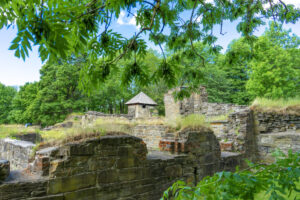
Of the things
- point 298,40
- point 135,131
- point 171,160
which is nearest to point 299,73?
point 298,40

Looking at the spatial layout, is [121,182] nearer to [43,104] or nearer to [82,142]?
[82,142]

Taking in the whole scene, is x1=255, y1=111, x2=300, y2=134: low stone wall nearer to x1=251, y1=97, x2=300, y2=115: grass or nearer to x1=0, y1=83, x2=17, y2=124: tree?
x1=251, y1=97, x2=300, y2=115: grass

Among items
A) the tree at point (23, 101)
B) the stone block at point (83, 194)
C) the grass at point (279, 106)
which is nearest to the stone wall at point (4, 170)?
the stone block at point (83, 194)

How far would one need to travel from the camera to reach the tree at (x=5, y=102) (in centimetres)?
3260

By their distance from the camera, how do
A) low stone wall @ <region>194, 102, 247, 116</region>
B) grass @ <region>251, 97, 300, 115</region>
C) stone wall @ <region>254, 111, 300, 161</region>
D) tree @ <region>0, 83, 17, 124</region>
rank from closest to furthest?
stone wall @ <region>254, 111, 300, 161</region>, grass @ <region>251, 97, 300, 115</region>, low stone wall @ <region>194, 102, 247, 116</region>, tree @ <region>0, 83, 17, 124</region>

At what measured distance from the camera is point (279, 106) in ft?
34.7

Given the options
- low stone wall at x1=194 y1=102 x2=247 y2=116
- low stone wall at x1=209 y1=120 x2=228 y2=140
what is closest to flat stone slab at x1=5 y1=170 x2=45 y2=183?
low stone wall at x1=209 y1=120 x2=228 y2=140

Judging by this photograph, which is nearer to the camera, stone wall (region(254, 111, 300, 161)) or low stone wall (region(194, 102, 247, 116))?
stone wall (region(254, 111, 300, 161))

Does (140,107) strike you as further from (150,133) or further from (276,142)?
(276,142)

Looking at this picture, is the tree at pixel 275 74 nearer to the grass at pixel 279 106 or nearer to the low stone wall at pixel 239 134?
the grass at pixel 279 106

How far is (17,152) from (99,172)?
4702mm

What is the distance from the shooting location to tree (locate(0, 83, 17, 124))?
32.6 meters

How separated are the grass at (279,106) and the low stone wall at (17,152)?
10.6 meters

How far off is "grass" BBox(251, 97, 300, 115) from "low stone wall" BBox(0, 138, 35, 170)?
34.6ft
